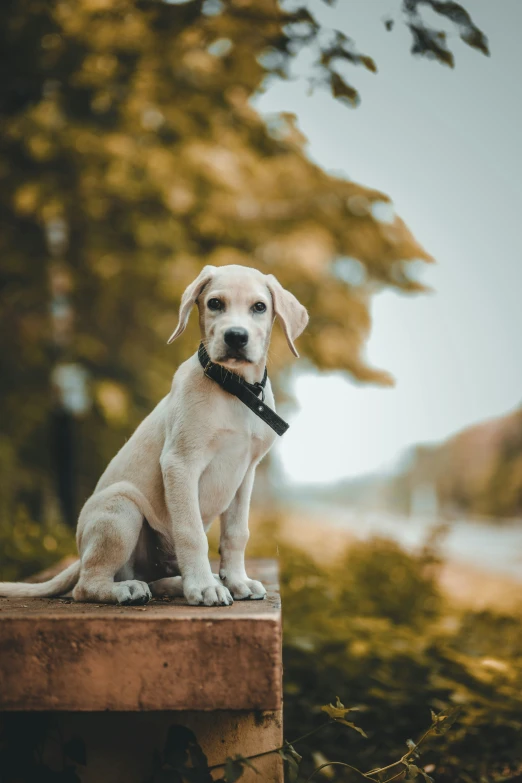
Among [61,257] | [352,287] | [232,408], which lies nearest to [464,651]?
[232,408]

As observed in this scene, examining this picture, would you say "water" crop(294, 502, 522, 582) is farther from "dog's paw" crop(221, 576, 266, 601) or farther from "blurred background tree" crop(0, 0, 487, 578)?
"dog's paw" crop(221, 576, 266, 601)

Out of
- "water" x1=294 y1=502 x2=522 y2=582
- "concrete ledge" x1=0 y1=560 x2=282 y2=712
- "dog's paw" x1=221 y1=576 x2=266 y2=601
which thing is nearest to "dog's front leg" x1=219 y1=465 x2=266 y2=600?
"dog's paw" x1=221 y1=576 x2=266 y2=601

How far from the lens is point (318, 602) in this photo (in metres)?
5.85

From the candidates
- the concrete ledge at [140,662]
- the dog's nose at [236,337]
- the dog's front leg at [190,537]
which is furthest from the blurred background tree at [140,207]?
the concrete ledge at [140,662]

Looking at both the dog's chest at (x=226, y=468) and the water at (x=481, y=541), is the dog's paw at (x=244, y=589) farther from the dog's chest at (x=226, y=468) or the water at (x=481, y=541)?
the water at (x=481, y=541)

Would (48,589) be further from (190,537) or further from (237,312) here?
(237,312)

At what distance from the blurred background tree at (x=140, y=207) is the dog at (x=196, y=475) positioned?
233 cm

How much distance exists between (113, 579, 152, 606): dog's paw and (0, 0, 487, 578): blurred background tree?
130 inches

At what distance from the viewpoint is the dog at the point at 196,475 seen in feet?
9.55

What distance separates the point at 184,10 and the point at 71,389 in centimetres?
522

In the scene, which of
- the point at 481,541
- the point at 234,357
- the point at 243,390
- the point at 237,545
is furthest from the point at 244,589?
the point at 481,541

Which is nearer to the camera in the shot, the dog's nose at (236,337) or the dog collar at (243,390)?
the dog's nose at (236,337)

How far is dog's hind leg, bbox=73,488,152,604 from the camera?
298cm

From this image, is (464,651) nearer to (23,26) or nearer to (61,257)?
(23,26)
